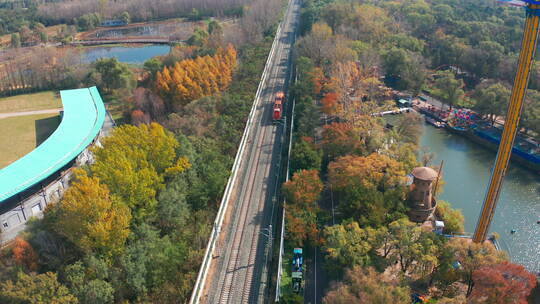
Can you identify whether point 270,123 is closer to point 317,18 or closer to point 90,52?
point 317,18

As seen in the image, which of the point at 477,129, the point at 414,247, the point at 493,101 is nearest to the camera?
the point at 414,247

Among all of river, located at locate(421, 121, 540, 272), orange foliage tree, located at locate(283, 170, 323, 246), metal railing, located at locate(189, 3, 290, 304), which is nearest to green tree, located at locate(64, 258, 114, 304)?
metal railing, located at locate(189, 3, 290, 304)

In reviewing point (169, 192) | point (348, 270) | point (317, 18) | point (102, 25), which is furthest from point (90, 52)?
point (348, 270)

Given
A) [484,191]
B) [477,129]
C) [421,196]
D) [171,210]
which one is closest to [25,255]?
[171,210]

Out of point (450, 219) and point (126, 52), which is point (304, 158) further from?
point (126, 52)

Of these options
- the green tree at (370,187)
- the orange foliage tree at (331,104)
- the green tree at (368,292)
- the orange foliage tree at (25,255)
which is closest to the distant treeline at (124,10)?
the orange foliage tree at (331,104)

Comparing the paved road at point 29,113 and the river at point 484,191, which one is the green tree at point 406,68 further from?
the paved road at point 29,113

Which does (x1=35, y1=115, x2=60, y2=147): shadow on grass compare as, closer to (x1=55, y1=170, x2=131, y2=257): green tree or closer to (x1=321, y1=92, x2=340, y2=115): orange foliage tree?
(x1=55, y1=170, x2=131, y2=257): green tree
